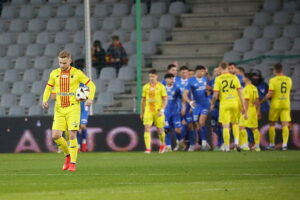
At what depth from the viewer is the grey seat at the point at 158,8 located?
29.2 metres

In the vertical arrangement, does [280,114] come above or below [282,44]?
below

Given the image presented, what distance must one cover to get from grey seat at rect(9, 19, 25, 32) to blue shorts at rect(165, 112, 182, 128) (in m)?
7.82

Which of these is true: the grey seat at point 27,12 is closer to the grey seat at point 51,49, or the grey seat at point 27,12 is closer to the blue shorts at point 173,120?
the grey seat at point 51,49

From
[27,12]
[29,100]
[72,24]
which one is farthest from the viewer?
[27,12]

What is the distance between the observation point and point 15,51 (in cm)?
2872

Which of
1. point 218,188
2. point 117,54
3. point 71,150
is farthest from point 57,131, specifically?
point 117,54

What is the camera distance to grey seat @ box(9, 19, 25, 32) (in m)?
29.8

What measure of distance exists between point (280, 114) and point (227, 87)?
5.39 feet

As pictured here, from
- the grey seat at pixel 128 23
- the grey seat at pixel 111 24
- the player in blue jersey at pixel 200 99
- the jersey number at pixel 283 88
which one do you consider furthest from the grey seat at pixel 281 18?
the jersey number at pixel 283 88

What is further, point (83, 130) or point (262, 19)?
point (262, 19)

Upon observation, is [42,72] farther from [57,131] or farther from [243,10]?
[57,131]

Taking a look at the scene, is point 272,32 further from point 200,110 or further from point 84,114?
point 84,114

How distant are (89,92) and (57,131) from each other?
2.57 ft

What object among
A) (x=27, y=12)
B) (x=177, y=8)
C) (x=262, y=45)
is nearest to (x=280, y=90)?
(x=262, y=45)
